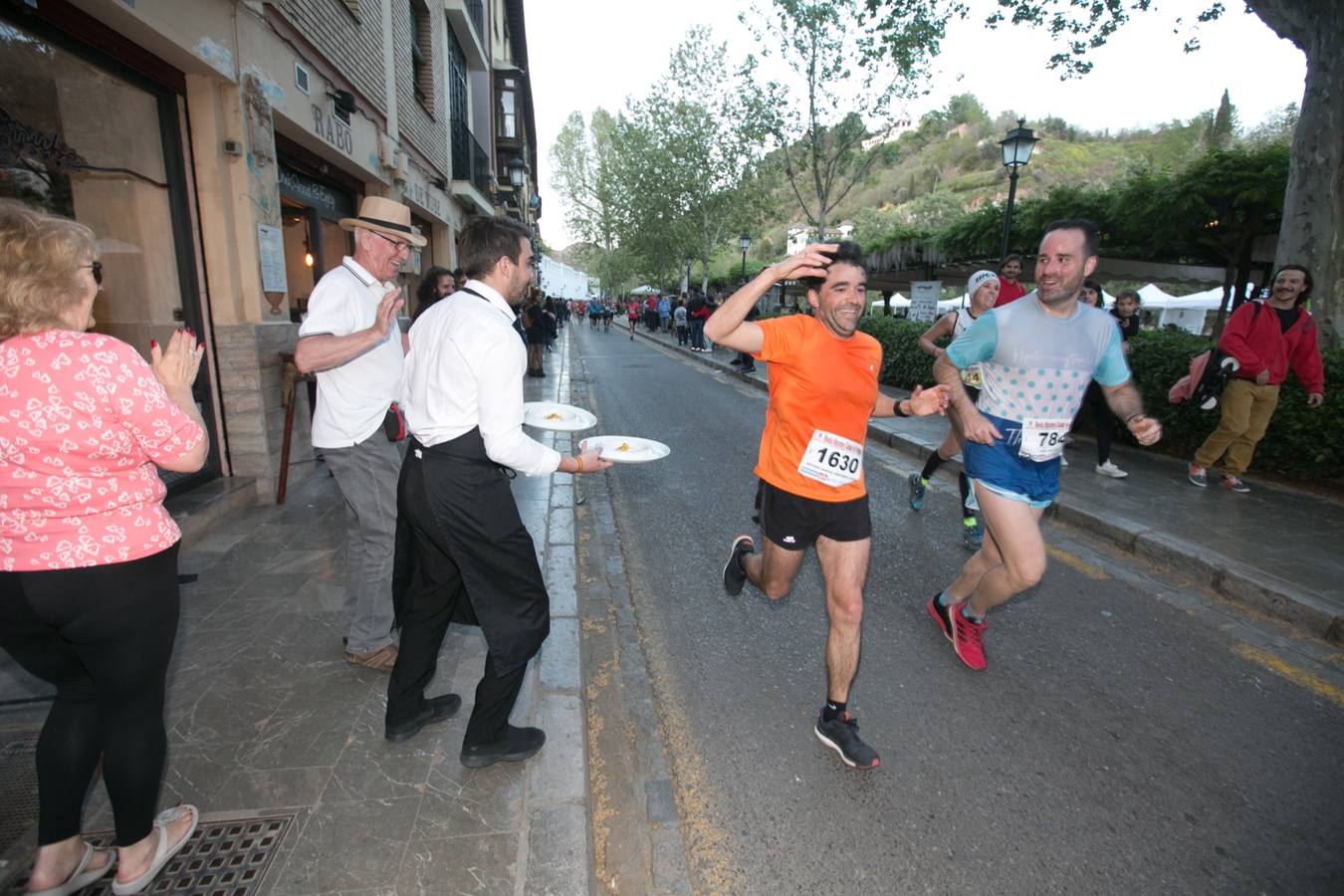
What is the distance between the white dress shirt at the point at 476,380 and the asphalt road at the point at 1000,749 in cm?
154

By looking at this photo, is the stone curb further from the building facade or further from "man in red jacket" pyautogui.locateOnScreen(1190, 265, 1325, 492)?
"man in red jacket" pyautogui.locateOnScreen(1190, 265, 1325, 492)

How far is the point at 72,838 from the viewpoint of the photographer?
194 centimetres

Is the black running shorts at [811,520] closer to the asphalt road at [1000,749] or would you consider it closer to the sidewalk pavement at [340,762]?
the asphalt road at [1000,749]

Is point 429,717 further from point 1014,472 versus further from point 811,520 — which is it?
point 1014,472

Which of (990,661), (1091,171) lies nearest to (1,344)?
(990,661)

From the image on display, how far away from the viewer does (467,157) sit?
1675cm

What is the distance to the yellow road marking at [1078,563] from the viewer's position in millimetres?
4661

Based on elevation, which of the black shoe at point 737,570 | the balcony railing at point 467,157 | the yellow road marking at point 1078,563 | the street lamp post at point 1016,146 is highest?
the balcony railing at point 467,157

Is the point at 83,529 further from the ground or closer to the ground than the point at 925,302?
closer to the ground

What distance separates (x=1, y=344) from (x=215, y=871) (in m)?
1.63

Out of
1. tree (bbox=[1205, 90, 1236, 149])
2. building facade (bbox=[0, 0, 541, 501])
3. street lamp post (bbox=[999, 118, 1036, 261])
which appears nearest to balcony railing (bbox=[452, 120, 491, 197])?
building facade (bbox=[0, 0, 541, 501])

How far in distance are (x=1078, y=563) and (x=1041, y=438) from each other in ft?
7.62

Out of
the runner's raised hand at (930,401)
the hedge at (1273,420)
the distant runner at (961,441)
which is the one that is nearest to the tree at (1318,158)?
the hedge at (1273,420)

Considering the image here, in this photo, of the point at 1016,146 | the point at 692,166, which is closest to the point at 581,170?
the point at 692,166
